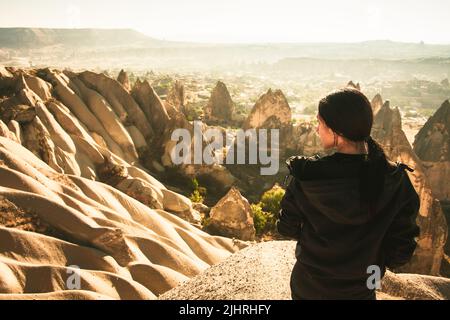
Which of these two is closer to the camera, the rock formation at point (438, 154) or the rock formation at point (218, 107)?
the rock formation at point (438, 154)

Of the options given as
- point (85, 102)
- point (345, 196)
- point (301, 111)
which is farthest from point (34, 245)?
point (301, 111)

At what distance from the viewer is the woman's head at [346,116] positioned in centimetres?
315

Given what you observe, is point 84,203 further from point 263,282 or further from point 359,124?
point 359,124

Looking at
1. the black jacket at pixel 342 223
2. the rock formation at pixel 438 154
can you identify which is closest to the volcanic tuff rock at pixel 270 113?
the rock formation at pixel 438 154

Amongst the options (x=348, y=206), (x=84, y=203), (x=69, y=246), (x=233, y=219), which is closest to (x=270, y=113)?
(x=233, y=219)

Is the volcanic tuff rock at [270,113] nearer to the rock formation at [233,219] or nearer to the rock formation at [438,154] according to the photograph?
the rock formation at [438,154]

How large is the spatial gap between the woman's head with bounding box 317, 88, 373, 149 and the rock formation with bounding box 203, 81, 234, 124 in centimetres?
4319

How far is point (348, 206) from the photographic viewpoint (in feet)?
10.3

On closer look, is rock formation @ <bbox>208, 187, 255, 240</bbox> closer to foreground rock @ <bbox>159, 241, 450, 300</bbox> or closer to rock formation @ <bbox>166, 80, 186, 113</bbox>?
foreground rock @ <bbox>159, 241, 450, 300</bbox>

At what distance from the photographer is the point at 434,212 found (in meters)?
19.0

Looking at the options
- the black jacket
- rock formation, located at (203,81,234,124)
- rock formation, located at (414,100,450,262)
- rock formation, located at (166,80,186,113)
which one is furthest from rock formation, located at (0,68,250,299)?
rock formation, located at (414,100,450,262)

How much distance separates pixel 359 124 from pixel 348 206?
1.98 feet

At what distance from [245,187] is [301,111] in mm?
57442
